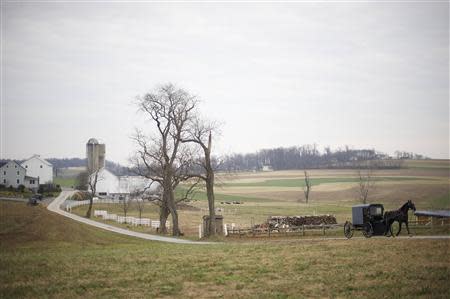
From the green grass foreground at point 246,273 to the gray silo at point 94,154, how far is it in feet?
365

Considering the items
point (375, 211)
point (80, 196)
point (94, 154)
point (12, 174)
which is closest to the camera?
point (375, 211)

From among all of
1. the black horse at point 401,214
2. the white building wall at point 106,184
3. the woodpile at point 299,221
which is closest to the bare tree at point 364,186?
the woodpile at point 299,221

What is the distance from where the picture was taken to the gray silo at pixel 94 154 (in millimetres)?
135625

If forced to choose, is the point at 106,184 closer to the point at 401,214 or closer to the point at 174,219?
the point at 174,219

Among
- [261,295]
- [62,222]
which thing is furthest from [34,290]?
[62,222]

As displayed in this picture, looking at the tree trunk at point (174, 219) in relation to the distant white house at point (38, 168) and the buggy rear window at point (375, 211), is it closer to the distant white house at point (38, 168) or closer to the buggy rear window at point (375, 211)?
the buggy rear window at point (375, 211)

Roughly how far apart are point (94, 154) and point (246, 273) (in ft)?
403

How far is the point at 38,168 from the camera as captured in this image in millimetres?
123750

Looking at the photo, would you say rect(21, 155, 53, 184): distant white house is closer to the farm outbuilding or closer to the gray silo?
the gray silo

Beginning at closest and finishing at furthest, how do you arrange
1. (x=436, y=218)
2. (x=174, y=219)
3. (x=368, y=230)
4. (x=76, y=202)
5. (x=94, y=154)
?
(x=368, y=230) → (x=436, y=218) → (x=174, y=219) → (x=76, y=202) → (x=94, y=154)

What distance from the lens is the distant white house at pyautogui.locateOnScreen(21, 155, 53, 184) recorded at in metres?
122

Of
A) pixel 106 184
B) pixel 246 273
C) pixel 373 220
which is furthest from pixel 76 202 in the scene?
pixel 246 273

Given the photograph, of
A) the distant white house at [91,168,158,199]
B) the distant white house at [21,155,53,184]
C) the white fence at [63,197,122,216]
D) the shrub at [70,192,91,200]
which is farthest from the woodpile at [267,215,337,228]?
the distant white house at [21,155,53,184]

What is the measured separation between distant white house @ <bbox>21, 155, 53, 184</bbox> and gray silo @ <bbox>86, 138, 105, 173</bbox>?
39.9 feet
